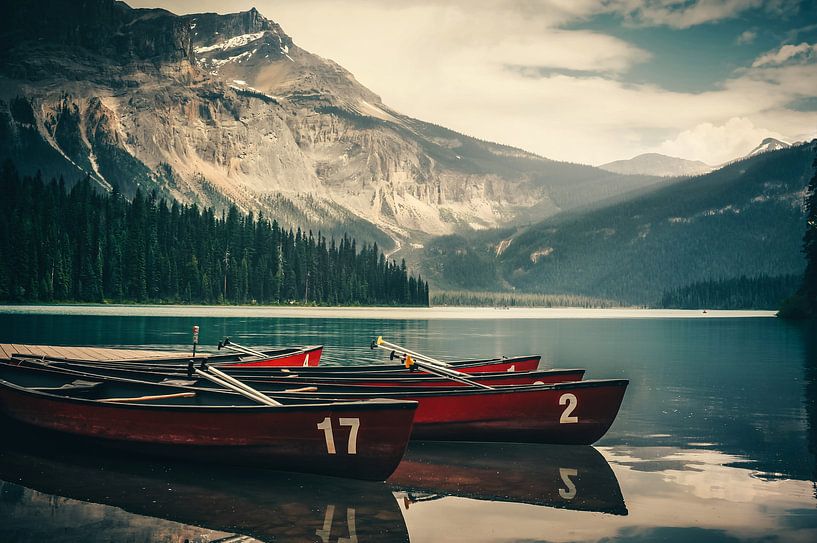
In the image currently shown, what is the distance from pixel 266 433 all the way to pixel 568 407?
31.0ft

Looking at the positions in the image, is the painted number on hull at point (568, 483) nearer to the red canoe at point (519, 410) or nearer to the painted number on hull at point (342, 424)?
the red canoe at point (519, 410)

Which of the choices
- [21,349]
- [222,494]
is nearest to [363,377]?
[222,494]

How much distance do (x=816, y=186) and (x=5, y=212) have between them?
451 feet

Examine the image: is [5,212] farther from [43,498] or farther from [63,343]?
[43,498]

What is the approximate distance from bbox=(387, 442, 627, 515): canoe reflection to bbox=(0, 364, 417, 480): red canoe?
1.44 metres

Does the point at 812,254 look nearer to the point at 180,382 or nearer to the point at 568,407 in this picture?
the point at 568,407

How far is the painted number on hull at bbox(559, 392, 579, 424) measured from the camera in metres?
23.6

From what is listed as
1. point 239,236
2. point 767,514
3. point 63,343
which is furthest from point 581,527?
point 239,236

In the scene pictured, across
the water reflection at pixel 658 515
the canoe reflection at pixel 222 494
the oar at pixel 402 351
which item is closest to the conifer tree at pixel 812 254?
the oar at pixel 402 351

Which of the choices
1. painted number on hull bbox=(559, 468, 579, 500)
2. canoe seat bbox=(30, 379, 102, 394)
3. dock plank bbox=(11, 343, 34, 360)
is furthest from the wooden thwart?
dock plank bbox=(11, 343, 34, 360)

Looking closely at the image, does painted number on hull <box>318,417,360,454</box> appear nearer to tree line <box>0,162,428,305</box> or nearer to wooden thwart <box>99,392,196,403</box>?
wooden thwart <box>99,392,196,403</box>

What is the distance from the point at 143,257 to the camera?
154m

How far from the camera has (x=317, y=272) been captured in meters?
191

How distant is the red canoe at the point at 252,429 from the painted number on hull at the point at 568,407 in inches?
270
